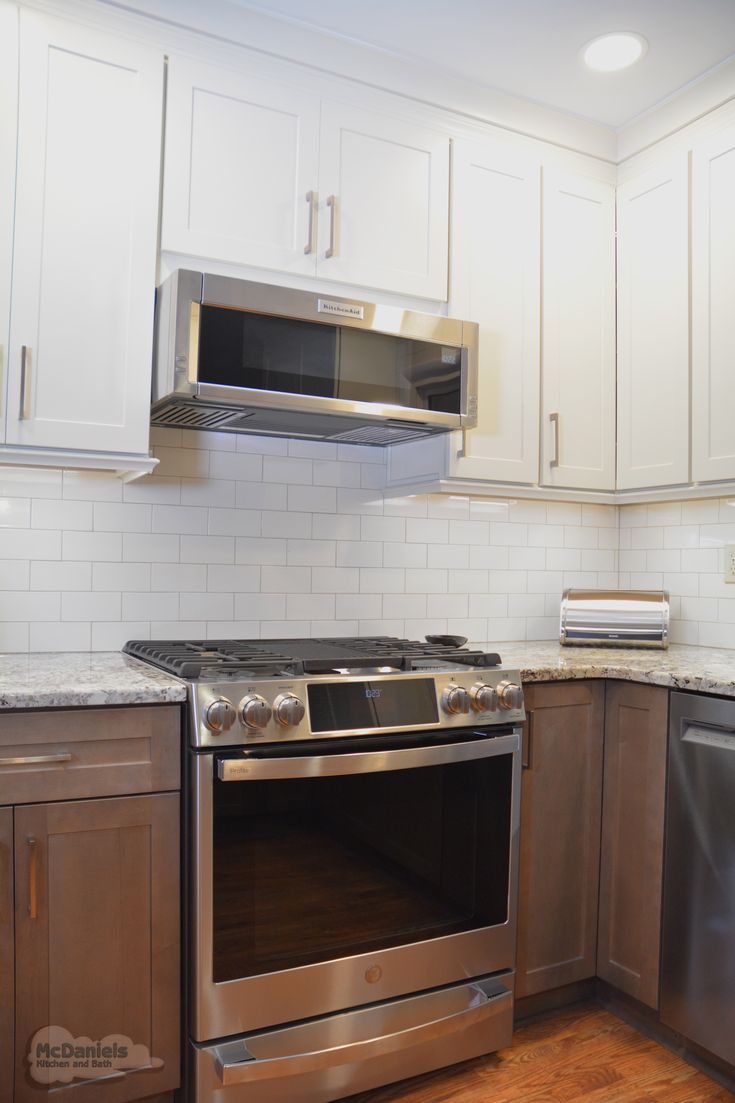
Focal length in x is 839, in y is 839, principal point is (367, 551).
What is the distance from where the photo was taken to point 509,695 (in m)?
2.03

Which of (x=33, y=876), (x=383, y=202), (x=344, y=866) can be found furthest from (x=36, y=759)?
(x=383, y=202)

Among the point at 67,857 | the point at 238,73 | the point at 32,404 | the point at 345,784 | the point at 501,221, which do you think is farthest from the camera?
the point at 501,221

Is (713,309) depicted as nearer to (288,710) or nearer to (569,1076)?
(288,710)

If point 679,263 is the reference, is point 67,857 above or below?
below

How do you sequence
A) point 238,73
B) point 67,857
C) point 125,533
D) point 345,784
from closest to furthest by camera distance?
point 67,857 → point 345,784 → point 238,73 → point 125,533

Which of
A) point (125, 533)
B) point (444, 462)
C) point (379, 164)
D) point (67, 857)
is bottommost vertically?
point (67, 857)

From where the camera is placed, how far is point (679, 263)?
259cm

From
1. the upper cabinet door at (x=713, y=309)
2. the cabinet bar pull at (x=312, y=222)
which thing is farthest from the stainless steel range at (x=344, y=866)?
the cabinet bar pull at (x=312, y=222)

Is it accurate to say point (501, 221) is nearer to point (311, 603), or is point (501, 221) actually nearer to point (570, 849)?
point (311, 603)

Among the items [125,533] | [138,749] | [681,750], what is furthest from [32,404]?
[681,750]

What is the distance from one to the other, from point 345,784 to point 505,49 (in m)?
2.04

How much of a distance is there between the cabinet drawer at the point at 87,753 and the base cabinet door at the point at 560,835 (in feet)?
3.10

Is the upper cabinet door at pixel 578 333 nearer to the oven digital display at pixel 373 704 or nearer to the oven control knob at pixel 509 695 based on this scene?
the oven control knob at pixel 509 695

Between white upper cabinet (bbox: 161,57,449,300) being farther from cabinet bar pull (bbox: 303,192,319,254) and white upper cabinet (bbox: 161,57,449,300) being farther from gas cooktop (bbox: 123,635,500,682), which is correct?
gas cooktop (bbox: 123,635,500,682)
